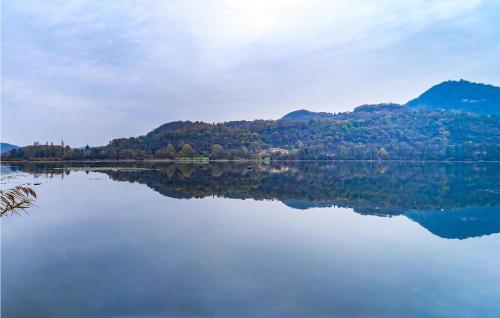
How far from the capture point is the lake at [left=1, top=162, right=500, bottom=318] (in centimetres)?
682

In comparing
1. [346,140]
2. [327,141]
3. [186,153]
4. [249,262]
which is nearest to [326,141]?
[327,141]

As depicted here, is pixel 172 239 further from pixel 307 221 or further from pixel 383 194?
pixel 383 194

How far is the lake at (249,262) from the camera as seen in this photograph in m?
6.82

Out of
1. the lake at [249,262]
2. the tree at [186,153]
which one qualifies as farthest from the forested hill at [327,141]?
the lake at [249,262]

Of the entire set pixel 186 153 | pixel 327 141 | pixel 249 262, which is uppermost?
pixel 327 141

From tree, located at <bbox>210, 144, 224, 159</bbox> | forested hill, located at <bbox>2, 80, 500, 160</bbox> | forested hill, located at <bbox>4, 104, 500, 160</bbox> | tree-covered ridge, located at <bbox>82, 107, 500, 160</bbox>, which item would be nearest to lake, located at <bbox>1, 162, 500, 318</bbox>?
tree, located at <bbox>210, 144, 224, 159</bbox>

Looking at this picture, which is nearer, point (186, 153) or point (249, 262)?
point (249, 262)

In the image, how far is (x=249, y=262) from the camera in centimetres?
947

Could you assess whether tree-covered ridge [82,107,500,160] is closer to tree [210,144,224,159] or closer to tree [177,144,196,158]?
tree [210,144,224,159]

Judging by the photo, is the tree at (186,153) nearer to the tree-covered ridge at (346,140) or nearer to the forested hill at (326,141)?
the forested hill at (326,141)

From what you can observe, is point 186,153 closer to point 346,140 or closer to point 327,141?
point 327,141

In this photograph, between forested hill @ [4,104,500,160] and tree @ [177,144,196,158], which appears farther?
forested hill @ [4,104,500,160]

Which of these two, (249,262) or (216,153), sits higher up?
(216,153)

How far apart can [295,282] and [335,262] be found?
2.01m
